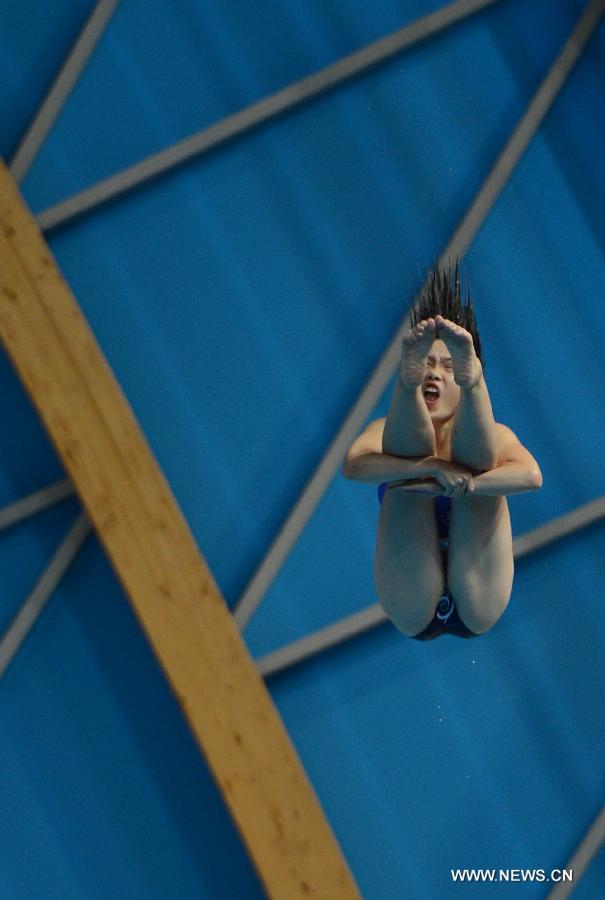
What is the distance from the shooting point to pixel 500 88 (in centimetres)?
676

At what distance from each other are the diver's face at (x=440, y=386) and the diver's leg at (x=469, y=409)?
300mm

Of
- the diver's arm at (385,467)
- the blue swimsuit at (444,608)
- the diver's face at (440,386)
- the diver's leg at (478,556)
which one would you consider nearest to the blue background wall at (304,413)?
the blue swimsuit at (444,608)

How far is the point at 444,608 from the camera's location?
507 centimetres

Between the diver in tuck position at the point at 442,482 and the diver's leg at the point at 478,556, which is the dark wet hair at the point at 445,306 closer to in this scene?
the diver in tuck position at the point at 442,482

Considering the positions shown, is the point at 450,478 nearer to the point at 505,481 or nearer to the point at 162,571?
the point at 505,481

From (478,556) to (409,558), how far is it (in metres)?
0.25

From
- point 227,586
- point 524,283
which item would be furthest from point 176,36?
point 227,586

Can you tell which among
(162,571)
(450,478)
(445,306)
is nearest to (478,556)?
(450,478)

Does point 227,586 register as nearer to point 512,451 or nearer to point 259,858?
point 259,858

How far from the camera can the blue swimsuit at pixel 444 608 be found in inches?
196

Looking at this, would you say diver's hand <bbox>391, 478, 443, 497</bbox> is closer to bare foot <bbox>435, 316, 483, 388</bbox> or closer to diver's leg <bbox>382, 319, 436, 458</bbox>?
diver's leg <bbox>382, 319, 436, 458</bbox>

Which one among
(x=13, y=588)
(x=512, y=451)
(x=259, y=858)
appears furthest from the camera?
(x=13, y=588)

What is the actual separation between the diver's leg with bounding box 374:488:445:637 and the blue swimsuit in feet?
0.13

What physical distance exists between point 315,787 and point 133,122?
3213 mm
